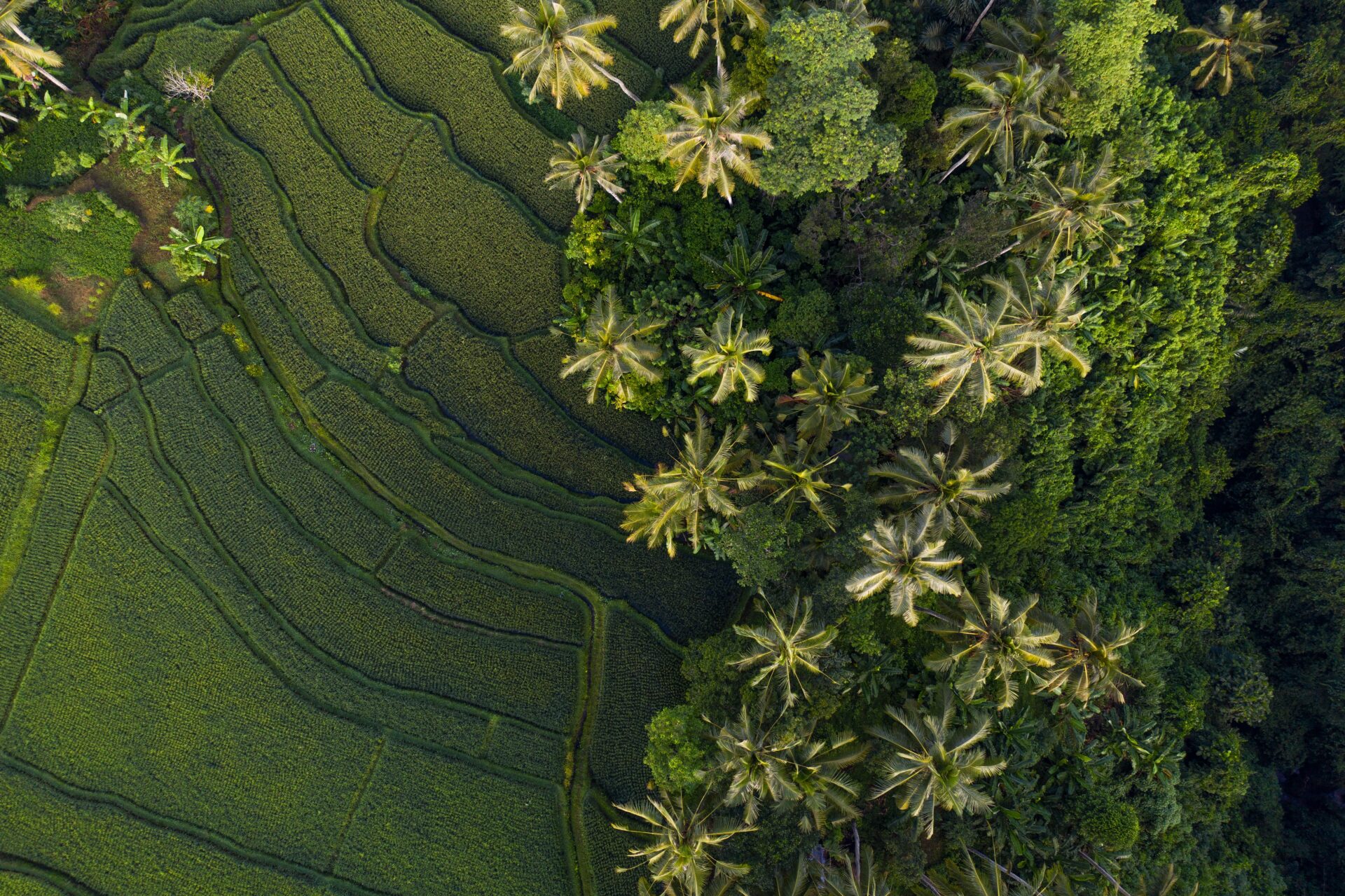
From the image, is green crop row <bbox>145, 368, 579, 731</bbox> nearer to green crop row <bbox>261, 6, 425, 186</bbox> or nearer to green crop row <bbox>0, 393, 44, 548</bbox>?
green crop row <bbox>0, 393, 44, 548</bbox>

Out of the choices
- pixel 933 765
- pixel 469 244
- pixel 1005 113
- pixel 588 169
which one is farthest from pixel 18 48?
pixel 933 765

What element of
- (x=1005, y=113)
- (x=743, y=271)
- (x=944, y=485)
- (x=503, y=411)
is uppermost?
(x=1005, y=113)

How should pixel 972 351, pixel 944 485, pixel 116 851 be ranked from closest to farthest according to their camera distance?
pixel 972 351 → pixel 944 485 → pixel 116 851

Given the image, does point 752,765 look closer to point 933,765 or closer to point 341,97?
point 933,765

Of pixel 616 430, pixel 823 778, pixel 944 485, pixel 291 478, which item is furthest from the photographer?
pixel 616 430

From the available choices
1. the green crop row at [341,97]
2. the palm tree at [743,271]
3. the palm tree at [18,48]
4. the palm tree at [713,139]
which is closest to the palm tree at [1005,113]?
the palm tree at [713,139]

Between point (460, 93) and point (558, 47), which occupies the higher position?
point (558, 47)

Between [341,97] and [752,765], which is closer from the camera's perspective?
[752,765]
